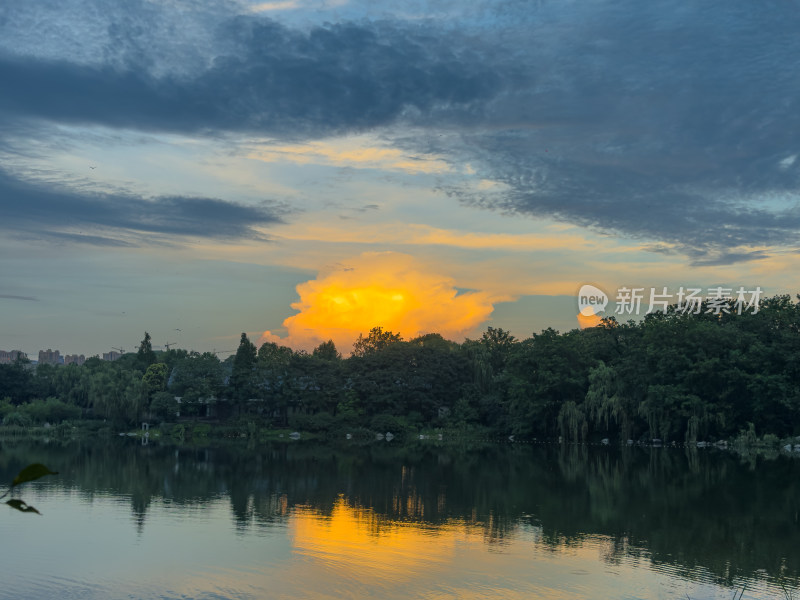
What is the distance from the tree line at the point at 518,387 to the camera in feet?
146

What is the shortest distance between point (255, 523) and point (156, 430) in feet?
122

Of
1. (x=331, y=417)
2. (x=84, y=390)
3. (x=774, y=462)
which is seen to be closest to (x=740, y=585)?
(x=774, y=462)

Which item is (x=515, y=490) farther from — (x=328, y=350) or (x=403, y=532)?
(x=328, y=350)

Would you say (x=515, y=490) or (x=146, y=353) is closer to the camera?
(x=515, y=490)

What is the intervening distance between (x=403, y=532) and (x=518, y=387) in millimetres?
34311

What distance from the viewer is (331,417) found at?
5406cm

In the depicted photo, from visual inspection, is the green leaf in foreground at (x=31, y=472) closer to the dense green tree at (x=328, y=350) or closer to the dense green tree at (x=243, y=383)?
the dense green tree at (x=243, y=383)

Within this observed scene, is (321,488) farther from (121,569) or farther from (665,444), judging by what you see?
(665,444)

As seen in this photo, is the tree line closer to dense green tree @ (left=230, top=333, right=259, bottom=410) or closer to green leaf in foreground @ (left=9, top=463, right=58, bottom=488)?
dense green tree @ (left=230, top=333, right=259, bottom=410)

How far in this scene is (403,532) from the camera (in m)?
17.2

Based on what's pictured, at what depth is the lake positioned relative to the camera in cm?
1270

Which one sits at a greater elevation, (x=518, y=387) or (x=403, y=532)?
(x=518, y=387)

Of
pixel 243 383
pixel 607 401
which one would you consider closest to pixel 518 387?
pixel 607 401

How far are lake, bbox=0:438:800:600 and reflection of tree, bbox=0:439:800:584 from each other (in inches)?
Answer: 3.3
